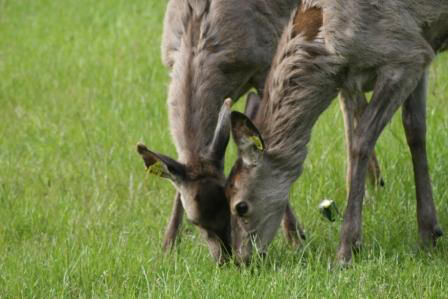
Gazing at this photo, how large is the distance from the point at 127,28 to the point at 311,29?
7.69 meters

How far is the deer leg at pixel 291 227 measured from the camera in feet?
26.8

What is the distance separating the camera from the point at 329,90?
765 cm

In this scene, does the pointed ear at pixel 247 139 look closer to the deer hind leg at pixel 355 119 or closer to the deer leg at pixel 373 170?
the deer hind leg at pixel 355 119

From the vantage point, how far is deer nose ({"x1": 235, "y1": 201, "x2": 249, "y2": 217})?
7629 millimetres

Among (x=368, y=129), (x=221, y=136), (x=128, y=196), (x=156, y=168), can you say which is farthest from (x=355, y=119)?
(x=156, y=168)

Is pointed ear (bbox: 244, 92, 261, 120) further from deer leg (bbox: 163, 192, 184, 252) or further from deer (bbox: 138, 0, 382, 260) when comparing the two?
deer leg (bbox: 163, 192, 184, 252)

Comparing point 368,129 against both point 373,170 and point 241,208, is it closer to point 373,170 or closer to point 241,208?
point 241,208

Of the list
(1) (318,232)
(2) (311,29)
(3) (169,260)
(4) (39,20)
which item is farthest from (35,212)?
(4) (39,20)

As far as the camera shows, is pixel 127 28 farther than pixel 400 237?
Yes

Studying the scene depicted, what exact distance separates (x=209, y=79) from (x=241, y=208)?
3.87 feet

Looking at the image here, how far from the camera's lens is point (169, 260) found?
756 centimetres

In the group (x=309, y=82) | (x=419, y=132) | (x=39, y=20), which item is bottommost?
(x=39, y=20)

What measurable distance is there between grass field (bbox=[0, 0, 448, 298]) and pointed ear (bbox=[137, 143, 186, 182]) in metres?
0.58

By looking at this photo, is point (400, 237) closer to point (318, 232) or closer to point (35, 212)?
point (318, 232)
